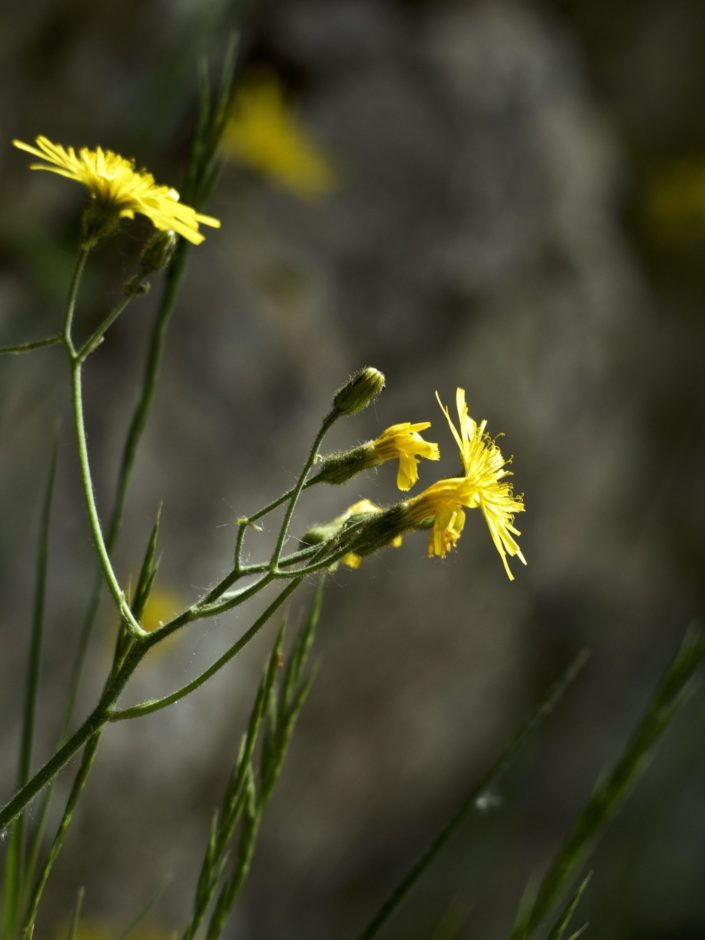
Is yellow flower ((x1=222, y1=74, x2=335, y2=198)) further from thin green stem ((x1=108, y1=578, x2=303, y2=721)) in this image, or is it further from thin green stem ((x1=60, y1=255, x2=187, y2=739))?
thin green stem ((x1=108, y1=578, x2=303, y2=721))

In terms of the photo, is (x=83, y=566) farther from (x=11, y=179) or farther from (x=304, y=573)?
(x=304, y=573)

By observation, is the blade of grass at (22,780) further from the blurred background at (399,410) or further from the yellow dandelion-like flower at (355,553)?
the blurred background at (399,410)

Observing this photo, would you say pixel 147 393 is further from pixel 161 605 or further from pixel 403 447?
pixel 161 605

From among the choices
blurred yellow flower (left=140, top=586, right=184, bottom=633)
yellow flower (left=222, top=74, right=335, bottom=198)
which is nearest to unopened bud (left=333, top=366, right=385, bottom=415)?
blurred yellow flower (left=140, top=586, right=184, bottom=633)

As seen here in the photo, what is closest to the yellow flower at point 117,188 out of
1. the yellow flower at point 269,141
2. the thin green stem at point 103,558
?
the thin green stem at point 103,558

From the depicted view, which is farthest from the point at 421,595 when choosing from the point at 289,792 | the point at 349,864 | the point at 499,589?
the point at 349,864

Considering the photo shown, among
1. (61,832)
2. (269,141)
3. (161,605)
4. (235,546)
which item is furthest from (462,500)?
(269,141)
